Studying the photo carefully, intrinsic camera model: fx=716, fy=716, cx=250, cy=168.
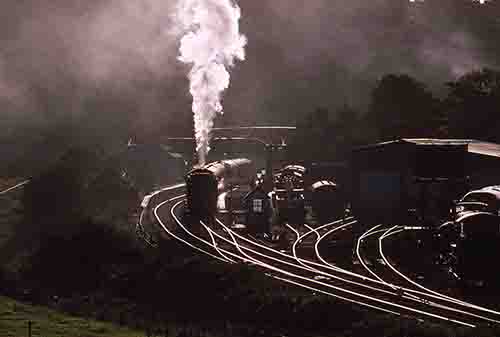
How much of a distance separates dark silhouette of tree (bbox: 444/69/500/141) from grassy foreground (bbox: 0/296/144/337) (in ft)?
132

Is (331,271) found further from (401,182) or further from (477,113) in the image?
(477,113)

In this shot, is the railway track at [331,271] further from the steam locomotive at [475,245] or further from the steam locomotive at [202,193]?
the steam locomotive at [475,245]

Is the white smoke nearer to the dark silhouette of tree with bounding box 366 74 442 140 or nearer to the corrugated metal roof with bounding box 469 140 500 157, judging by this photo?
the dark silhouette of tree with bounding box 366 74 442 140

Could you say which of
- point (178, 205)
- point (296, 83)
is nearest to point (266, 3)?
point (296, 83)

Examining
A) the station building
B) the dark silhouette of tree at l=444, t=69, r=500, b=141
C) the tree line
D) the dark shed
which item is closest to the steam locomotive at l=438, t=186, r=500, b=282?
the station building

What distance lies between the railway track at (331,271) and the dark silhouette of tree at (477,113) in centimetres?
1916

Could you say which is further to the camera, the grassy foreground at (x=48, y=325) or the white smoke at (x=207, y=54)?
the white smoke at (x=207, y=54)

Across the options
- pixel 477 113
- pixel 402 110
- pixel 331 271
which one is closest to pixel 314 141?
pixel 402 110

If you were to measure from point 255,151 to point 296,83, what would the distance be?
110 feet

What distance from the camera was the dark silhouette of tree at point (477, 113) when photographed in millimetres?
55281

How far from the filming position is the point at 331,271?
27.6 m

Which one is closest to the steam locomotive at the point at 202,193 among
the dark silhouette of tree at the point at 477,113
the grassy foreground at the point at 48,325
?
the grassy foreground at the point at 48,325

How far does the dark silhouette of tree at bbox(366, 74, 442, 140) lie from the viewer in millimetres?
60219

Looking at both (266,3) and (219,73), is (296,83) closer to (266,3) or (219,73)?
(266,3)
